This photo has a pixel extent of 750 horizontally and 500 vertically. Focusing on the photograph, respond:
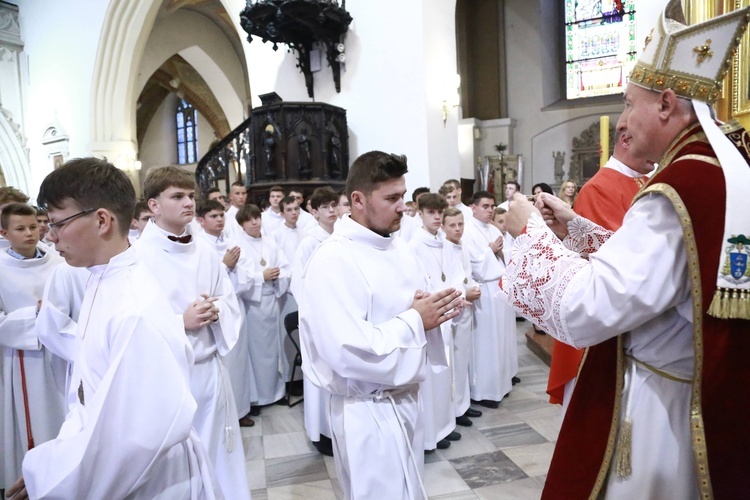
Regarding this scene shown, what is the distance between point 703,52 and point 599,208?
1116 millimetres

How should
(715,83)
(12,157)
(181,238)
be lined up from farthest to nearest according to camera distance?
1. (12,157)
2. (181,238)
3. (715,83)

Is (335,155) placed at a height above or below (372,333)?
above

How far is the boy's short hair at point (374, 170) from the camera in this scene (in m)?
2.26

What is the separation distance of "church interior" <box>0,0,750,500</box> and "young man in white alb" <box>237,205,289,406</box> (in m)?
0.29

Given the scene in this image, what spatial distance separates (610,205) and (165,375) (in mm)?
2096

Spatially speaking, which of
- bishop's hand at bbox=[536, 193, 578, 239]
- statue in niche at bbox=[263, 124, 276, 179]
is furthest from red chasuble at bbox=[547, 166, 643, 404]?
statue in niche at bbox=[263, 124, 276, 179]

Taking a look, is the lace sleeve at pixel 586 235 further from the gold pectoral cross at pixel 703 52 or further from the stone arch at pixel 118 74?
the stone arch at pixel 118 74

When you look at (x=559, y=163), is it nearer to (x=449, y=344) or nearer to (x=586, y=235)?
(x=449, y=344)

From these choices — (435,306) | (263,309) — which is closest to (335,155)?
(263,309)

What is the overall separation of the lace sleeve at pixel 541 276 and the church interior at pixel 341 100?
6.56 ft

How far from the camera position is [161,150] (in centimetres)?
2381

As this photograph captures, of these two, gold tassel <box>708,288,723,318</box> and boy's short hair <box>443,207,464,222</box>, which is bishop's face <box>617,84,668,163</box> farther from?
boy's short hair <box>443,207,464,222</box>

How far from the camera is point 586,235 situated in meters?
2.04

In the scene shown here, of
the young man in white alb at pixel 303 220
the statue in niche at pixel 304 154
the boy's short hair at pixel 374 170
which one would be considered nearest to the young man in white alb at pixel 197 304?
the boy's short hair at pixel 374 170
